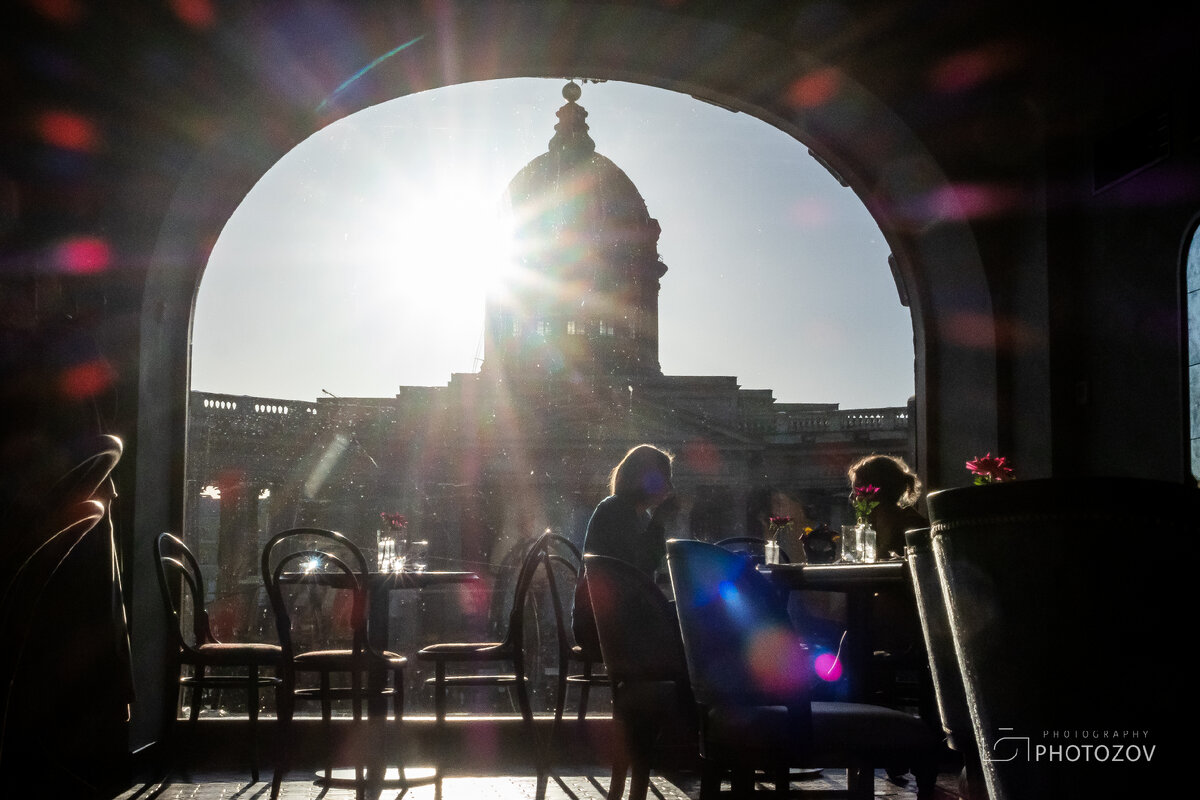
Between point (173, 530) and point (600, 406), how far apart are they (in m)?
27.0

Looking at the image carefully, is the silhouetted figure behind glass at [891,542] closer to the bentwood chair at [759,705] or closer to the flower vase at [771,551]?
the flower vase at [771,551]

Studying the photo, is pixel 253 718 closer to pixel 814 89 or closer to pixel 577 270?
pixel 814 89

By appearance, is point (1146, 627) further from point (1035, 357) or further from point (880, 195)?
point (880, 195)

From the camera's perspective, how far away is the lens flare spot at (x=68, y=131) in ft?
Result: 14.4

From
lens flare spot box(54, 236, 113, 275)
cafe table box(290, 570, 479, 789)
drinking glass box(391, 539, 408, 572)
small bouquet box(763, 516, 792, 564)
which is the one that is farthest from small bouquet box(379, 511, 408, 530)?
lens flare spot box(54, 236, 113, 275)

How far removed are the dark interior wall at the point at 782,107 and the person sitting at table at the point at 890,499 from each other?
0.43 meters

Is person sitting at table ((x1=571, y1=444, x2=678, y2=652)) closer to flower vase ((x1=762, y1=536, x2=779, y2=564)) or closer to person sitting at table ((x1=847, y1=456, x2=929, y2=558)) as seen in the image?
flower vase ((x1=762, y1=536, x2=779, y2=564))

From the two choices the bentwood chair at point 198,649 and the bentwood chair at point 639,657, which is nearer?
the bentwood chair at point 639,657

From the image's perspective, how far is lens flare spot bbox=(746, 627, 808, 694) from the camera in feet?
8.29

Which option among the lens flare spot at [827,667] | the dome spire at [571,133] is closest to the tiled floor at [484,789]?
the lens flare spot at [827,667]

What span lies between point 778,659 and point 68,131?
3.36 m

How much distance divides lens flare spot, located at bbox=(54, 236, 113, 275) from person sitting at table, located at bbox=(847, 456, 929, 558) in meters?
2.98

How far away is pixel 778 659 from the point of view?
2537 millimetres

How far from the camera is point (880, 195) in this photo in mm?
5840
